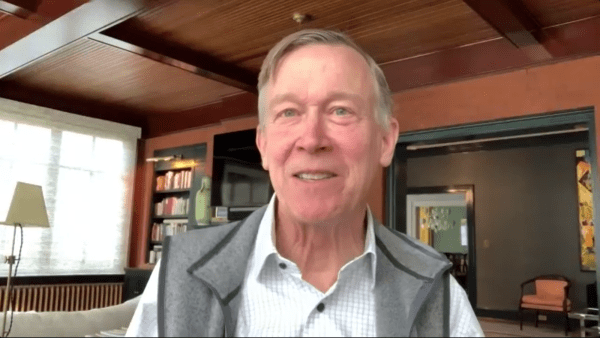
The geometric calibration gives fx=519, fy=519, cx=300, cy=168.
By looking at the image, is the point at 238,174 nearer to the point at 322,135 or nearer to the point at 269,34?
the point at 269,34

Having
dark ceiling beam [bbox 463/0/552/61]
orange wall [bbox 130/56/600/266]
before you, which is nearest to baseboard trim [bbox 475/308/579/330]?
orange wall [bbox 130/56/600/266]

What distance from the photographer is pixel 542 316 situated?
24.5 ft

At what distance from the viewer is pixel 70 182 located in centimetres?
643

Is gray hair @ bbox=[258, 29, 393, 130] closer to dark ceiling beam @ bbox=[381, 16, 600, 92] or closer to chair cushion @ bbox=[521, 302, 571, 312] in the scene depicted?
dark ceiling beam @ bbox=[381, 16, 600, 92]

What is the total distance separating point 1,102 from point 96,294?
2.53m

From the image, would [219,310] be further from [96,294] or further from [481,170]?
[481,170]

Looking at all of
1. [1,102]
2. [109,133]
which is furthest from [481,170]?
[1,102]

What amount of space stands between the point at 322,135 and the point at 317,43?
16cm

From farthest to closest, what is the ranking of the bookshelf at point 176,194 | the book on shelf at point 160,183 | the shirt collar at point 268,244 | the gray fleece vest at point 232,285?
the book on shelf at point 160,183 < the bookshelf at point 176,194 < the shirt collar at point 268,244 < the gray fleece vest at point 232,285

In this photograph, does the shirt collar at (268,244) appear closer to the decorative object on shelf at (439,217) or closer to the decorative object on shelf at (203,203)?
the decorative object on shelf at (203,203)

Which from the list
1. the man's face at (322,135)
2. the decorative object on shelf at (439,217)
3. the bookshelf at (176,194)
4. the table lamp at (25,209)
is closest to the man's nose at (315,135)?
the man's face at (322,135)

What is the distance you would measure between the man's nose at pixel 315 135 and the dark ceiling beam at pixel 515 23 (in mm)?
2755

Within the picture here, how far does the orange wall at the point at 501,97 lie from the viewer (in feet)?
12.4

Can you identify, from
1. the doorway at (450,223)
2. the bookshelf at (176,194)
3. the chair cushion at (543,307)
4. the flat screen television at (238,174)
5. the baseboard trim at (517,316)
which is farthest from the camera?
the doorway at (450,223)
